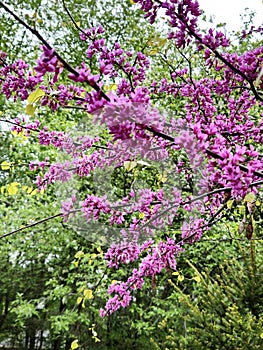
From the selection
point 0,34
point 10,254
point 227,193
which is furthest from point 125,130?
point 0,34

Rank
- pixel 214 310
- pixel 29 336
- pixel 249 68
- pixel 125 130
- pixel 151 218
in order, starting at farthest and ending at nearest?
pixel 29 336 < pixel 214 310 < pixel 151 218 < pixel 249 68 < pixel 125 130

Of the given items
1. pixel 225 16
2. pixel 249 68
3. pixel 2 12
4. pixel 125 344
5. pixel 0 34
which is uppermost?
pixel 2 12

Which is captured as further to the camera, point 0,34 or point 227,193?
point 0,34

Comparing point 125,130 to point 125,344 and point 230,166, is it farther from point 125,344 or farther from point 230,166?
point 125,344

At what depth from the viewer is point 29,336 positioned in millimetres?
8969

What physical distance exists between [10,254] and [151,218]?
4.93 meters

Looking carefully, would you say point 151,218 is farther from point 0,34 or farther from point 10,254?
point 0,34

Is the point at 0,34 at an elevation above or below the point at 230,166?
above

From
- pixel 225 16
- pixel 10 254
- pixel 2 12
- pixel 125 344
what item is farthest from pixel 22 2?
A: pixel 125 344

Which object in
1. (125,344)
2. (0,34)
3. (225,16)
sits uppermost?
(0,34)

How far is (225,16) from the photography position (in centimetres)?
614

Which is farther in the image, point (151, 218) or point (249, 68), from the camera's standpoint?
point (151, 218)

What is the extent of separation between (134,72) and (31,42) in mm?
7035

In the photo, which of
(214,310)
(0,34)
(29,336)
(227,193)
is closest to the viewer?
(227,193)
